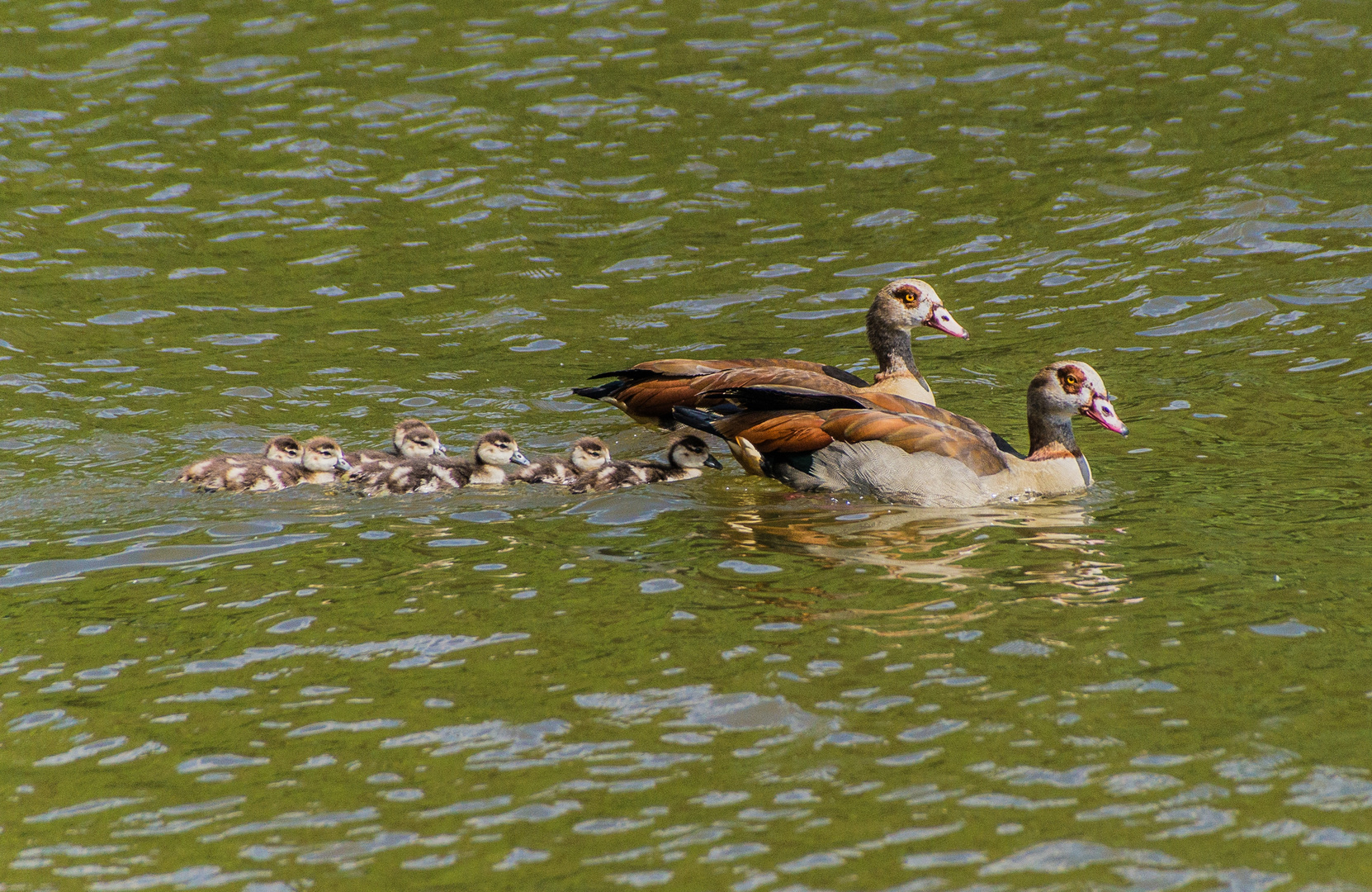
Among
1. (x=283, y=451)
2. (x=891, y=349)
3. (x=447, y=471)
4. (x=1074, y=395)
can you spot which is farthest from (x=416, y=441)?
(x=1074, y=395)

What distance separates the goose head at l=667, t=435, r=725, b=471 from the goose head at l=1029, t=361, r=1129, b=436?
2112mm

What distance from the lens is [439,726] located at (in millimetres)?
6234

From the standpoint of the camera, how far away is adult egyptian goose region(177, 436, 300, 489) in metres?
9.12

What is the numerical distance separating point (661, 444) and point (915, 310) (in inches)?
80.2

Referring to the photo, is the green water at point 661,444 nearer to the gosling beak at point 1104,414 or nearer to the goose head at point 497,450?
the goose head at point 497,450

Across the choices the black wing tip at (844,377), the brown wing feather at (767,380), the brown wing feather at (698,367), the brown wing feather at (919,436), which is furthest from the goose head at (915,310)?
the brown wing feather at (919,436)

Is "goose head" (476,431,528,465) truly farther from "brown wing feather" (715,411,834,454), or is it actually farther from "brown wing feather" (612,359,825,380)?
"brown wing feather" (715,411,834,454)

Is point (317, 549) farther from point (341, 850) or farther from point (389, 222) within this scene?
point (389, 222)

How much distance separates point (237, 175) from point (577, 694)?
1012 cm

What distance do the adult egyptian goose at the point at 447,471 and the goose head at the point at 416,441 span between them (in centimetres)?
8

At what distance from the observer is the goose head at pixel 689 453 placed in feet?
32.0

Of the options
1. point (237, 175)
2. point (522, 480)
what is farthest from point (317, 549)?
point (237, 175)

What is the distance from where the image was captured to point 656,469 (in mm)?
9703

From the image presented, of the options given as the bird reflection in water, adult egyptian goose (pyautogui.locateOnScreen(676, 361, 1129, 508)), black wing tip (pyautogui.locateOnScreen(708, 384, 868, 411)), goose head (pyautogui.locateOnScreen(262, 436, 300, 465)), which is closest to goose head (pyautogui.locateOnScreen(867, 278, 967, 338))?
adult egyptian goose (pyautogui.locateOnScreen(676, 361, 1129, 508))
